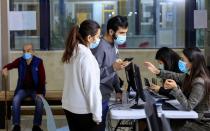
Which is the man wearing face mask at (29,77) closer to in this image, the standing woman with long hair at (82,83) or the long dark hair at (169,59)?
the long dark hair at (169,59)

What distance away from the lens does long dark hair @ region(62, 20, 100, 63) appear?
10.1ft

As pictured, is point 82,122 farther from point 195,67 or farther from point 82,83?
point 195,67

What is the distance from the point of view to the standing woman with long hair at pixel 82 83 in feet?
9.74

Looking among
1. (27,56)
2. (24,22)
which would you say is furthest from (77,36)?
(24,22)

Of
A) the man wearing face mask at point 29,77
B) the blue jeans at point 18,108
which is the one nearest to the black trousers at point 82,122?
the blue jeans at point 18,108

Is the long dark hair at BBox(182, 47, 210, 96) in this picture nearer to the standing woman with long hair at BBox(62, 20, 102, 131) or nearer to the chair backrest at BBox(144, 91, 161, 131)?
the standing woman with long hair at BBox(62, 20, 102, 131)

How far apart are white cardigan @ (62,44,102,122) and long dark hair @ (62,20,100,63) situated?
1.6 inches

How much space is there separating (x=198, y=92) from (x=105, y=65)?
83 centimetres

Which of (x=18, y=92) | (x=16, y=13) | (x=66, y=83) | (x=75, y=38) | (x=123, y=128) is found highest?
(x=16, y=13)

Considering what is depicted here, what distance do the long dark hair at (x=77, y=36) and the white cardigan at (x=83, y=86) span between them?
4cm

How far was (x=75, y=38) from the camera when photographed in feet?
10.1

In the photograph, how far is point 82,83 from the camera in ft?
9.84

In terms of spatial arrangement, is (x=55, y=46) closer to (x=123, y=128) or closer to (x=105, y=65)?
(x=123, y=128)

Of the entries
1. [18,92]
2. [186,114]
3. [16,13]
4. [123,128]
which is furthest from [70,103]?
[16,13]
